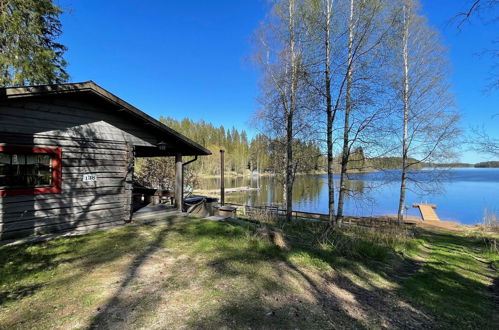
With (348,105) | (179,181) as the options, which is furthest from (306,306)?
(348,105)

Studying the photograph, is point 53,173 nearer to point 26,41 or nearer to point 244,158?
point 26,41

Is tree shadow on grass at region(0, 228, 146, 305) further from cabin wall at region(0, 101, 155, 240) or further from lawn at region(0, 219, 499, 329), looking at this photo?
cabin wall at region(0, 101, 155, 240)

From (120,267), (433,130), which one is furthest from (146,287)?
(433,130)

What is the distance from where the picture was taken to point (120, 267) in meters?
4.59

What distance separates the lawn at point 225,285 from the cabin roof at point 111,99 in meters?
3.28

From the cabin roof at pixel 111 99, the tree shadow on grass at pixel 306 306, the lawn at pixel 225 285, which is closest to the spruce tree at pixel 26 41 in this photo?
the cabin roof at pixel 111 99

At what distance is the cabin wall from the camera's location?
5.78 m

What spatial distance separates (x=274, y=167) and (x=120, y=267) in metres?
16.1

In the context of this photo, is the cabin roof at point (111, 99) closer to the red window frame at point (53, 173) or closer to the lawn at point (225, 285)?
the red window frame at point (53, 173)

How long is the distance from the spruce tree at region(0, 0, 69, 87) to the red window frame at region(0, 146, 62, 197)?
8236 mm

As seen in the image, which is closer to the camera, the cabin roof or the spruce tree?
the cabin roof

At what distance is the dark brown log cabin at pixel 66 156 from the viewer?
5.72m

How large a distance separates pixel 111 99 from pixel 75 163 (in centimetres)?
197

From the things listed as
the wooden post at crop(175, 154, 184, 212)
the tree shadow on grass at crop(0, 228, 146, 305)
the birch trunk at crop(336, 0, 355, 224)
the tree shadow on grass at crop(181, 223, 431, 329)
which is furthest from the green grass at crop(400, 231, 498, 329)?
the wooden post at crop(175, 154, 184, 212)
